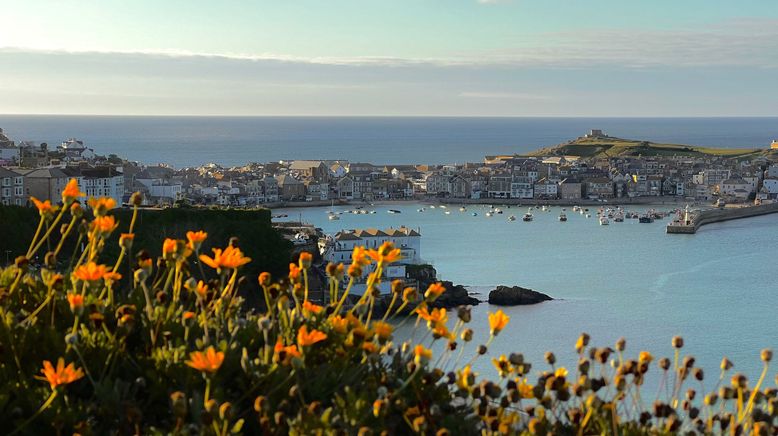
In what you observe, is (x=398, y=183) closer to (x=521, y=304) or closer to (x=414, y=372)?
(x=521, y=304)

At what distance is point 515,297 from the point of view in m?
14.6

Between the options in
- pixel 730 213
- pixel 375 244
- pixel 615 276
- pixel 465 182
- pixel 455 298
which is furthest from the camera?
pixel 465 182

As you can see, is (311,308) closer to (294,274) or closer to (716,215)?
(294,274)

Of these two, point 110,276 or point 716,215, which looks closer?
point 110,276

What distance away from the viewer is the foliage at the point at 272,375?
141 centimetres

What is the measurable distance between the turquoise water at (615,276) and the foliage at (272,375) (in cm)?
641

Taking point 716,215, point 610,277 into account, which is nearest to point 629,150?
point 716,215

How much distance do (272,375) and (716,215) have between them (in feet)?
94.5

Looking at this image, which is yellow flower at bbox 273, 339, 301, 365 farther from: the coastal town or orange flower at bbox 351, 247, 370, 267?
the coastal town

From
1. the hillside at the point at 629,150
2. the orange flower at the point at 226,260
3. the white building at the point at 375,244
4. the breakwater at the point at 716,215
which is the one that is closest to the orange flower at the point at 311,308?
the orange flower at the point at 226,260

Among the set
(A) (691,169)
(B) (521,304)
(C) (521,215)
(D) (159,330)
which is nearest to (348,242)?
(B) (521,304)

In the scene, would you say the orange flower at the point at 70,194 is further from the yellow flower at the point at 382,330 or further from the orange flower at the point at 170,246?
the yellow flower at the point at 382,330

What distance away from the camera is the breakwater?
25.9 metres

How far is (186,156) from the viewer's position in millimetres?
55969
